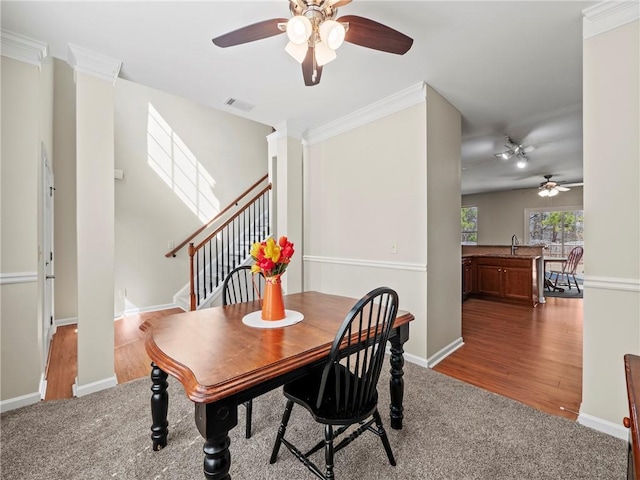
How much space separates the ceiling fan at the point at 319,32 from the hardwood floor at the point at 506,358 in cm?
263

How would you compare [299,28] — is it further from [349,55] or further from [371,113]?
[371,113]

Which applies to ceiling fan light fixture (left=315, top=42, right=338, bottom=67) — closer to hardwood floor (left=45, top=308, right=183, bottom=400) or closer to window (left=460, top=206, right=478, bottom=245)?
hardwood floor (left=45, top=308, right=183, bottom=400)

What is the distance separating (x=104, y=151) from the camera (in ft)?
7.75

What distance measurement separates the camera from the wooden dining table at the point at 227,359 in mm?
1039

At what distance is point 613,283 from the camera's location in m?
1.81

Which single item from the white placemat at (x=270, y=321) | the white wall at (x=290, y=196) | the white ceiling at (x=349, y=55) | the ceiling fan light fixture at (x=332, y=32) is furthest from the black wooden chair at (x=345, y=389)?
the white wall at (x=290, y=196)

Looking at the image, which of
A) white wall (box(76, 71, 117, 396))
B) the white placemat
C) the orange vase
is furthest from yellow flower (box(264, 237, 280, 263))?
white wall (box(76, 71, 117, 396))

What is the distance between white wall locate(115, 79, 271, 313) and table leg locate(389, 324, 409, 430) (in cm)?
416

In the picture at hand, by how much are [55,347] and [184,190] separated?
272 cm

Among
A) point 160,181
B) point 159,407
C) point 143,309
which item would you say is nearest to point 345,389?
point 159,407

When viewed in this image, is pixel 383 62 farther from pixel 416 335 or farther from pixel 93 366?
pixel 93 366

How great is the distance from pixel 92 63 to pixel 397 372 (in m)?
3.09

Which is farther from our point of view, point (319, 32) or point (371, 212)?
point (371, 212)

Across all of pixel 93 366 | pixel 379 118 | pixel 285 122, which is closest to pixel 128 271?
pixel 93 366
